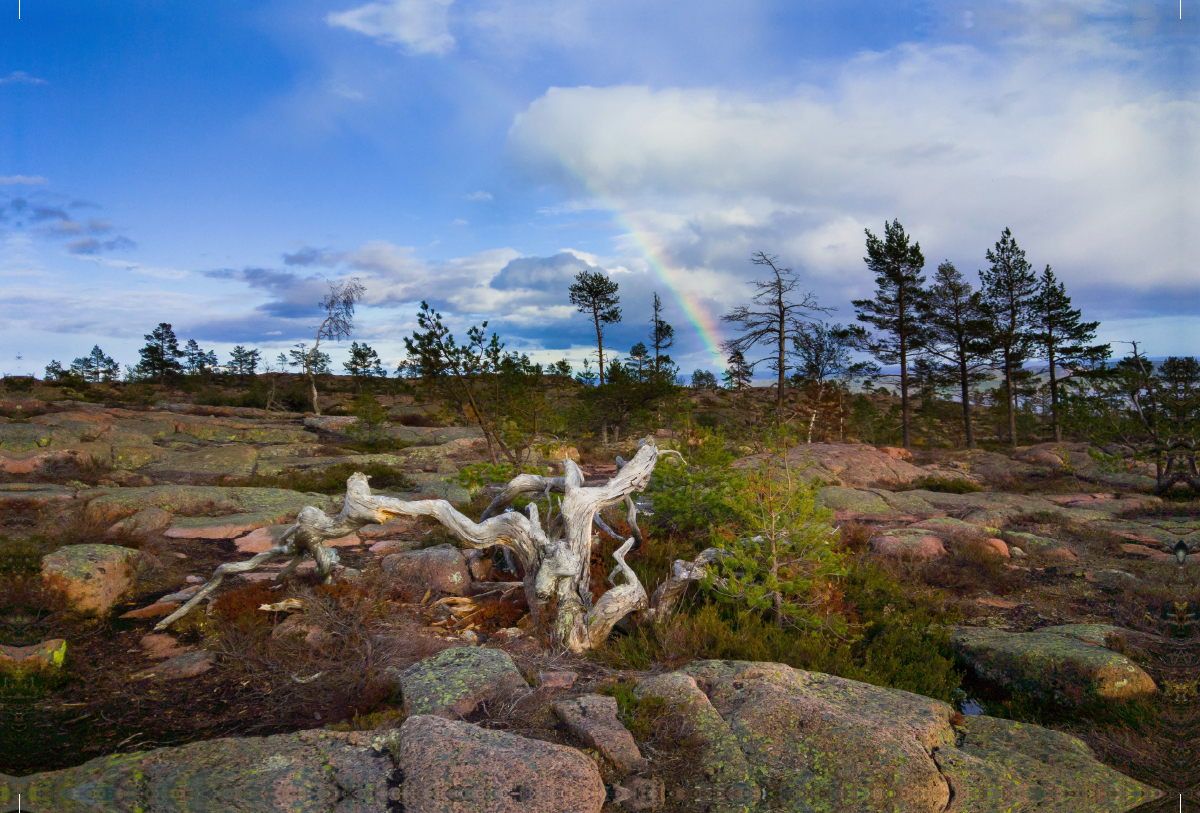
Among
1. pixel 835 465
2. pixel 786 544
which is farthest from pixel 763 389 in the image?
pixel 786 544

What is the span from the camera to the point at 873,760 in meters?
4.17

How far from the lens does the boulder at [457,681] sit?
459cm

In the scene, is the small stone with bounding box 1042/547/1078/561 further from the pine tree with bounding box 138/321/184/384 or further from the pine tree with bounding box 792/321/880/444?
the pine tree with bounding box 138/321/184/384

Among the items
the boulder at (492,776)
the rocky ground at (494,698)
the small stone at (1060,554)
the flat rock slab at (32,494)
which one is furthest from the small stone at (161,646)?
the small stone at (1060,554)

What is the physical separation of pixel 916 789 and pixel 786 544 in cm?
280

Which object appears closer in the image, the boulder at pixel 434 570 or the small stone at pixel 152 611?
the small stone at pixel 152 611

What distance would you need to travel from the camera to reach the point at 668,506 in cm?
912

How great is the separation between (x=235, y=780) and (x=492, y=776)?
1.69 metres

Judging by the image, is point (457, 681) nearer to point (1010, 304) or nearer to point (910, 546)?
point (910, 546)

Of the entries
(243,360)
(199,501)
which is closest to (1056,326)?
(199,501)

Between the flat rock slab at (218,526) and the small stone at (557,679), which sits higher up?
the flat rock slab at (218,526)

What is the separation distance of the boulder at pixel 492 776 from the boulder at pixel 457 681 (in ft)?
2.11

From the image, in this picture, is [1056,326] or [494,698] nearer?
[494,698]

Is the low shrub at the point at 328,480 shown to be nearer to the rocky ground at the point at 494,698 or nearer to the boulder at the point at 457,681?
the rocky ground at the point at 494,698
